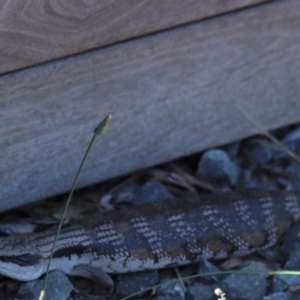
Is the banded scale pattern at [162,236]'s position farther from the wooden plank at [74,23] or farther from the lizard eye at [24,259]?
the wooden plank at [74,23]

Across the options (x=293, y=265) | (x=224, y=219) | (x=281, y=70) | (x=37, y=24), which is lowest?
(x=293, y=265)

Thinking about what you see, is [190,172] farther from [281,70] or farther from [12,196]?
[12,196]

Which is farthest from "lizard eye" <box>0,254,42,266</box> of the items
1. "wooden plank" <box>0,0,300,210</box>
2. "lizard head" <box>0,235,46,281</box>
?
"wooden plank" <box>0,0,300,210</box>

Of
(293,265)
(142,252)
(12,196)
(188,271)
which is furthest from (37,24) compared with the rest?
(293,265)

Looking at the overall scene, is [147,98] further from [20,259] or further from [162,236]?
[20,259]

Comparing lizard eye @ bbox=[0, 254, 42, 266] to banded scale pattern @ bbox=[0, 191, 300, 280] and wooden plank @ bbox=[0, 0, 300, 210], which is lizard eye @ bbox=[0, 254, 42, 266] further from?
wooden plank @ bbox=[0, 0, 300, 210]

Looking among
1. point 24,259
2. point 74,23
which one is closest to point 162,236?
point 24,259
